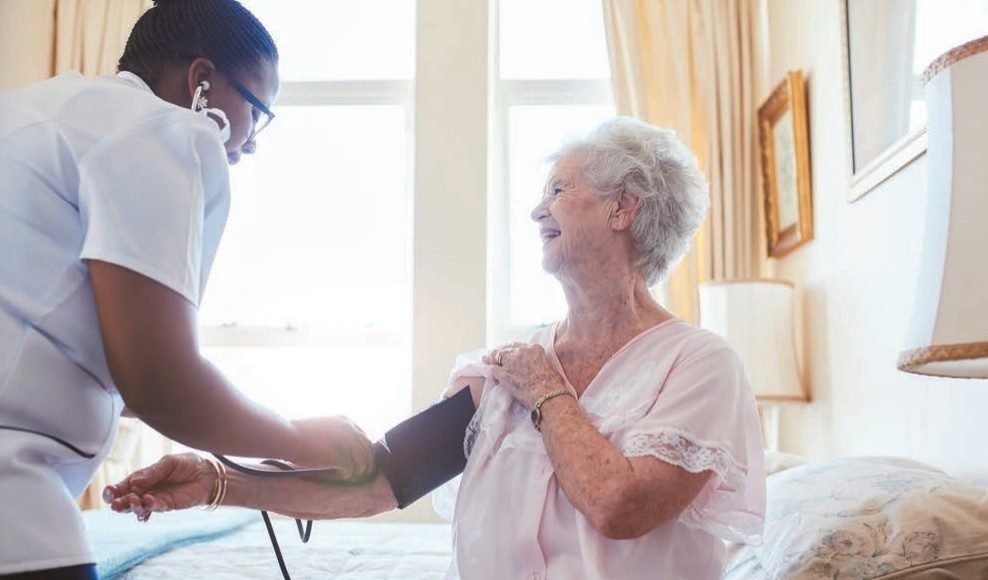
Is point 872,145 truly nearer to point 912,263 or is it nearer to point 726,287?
point 912,263

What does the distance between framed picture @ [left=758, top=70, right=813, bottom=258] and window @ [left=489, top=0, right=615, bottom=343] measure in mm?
904

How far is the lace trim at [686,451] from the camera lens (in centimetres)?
143

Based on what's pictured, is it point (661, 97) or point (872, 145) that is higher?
point (661, 97)

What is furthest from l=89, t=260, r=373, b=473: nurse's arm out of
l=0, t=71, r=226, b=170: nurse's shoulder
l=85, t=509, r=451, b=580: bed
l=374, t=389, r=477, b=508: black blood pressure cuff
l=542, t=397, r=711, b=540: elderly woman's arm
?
l=85, t=509, r=451, b=580: bed

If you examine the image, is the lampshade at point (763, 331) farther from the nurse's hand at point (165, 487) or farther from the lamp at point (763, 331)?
the nurse's hand at point (165, 487)

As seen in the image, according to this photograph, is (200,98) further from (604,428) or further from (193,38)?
(604,428)

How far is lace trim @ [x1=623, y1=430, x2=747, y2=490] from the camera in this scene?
56.2 inches

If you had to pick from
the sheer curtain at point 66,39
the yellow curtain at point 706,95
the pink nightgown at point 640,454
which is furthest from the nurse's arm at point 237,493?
the sheer curtain at point 66,39

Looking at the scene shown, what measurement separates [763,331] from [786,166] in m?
0.78

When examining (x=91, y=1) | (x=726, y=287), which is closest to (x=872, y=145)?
(x=726, y=287)

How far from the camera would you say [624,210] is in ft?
5.89

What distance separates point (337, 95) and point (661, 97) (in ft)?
5.27

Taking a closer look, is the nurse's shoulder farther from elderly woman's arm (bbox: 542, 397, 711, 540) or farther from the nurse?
elderly woman's arm (bbox: 542, 397, 711, 540)

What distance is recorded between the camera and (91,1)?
4504 millimetres
